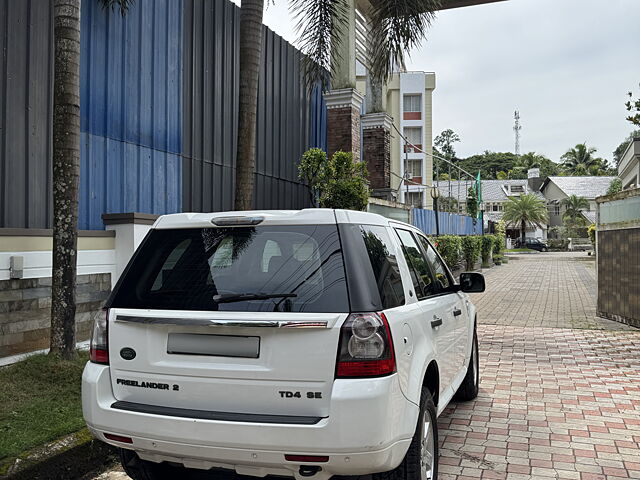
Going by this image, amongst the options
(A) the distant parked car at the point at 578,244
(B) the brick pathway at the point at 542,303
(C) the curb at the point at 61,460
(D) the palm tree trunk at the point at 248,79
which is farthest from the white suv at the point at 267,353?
(A) the distant parked car at the point at 578,244

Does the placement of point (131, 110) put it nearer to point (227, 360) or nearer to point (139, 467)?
point (139, 467)

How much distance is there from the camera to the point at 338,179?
12.6 m

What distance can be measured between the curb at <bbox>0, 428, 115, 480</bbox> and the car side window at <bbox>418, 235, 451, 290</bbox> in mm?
2742

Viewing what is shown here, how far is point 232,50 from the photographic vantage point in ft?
39.1

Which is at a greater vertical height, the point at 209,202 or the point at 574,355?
the point at 209,202

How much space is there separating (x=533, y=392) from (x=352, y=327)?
4.08m

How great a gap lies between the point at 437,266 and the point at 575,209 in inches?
2715

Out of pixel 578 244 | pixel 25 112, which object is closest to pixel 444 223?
pixel 25 112

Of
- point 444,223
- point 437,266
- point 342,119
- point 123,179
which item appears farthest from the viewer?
point 444,223

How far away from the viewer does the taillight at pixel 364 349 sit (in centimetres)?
269

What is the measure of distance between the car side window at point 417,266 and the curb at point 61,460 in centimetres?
255

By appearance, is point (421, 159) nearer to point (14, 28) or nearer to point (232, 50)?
point (232, 50)

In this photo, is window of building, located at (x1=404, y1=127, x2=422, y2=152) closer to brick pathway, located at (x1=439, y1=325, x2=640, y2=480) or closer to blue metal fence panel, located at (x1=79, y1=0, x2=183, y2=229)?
blue metal fence panel, located at (x1=79, y1=0, x2=183, y2=229)

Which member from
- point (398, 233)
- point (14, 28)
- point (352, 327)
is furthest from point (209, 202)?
point (352, 327)
